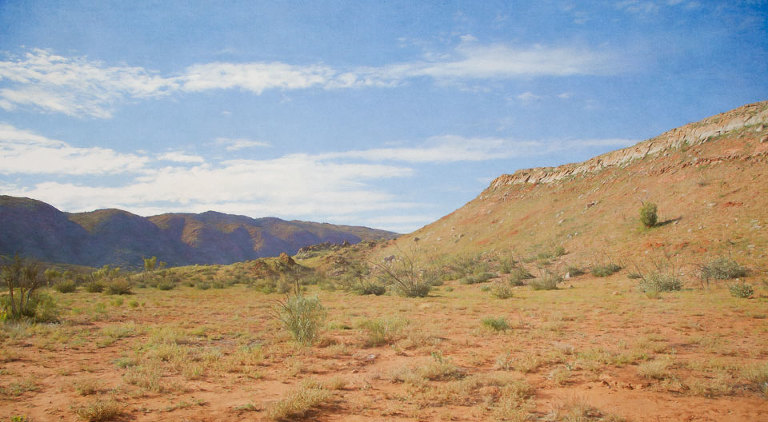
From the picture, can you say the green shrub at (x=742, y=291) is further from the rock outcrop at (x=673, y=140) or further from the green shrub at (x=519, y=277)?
the rock outcrop at (x=673, y=140)

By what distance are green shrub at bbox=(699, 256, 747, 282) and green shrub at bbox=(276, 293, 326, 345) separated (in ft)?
47.7

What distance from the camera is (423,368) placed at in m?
6.54

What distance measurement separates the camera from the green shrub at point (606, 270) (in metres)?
Answer: 19.6

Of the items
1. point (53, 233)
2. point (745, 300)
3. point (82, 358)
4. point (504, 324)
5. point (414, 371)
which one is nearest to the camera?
point (414, 371)

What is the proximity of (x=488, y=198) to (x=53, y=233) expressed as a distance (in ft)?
224

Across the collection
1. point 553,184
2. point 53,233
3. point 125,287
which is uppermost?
point 553,184

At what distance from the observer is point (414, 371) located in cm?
663

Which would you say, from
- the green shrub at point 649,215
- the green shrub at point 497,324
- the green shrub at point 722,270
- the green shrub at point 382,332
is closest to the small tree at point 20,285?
the green shrub at point 382,332

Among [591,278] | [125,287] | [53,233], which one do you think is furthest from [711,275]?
[53,233]

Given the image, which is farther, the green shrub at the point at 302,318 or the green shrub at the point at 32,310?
the green shrub at the point at 32,310

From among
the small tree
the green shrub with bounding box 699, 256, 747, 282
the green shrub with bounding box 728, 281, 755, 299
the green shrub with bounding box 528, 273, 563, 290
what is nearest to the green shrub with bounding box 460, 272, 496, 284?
the green shrub with bounding box 528, 273, 563, 290

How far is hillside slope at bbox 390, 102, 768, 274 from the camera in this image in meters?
18.5

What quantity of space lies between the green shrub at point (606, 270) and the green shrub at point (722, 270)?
458cm

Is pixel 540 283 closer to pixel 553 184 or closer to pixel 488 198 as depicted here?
pixel 553 184
